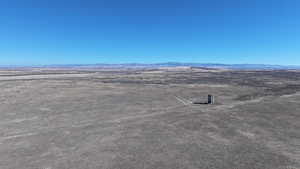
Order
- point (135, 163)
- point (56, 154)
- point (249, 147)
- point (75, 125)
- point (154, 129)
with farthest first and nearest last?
point (75, 125) → point (154, 129) → point (249, 147) → point (56, 154) → point (135, 163)

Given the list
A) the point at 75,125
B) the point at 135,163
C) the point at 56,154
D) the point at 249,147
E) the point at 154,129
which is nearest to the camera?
the point at 135,163

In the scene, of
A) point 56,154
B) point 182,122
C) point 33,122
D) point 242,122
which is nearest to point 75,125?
point 33,122

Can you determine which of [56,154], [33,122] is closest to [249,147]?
[56,154]

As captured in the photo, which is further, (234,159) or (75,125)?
(75,125)

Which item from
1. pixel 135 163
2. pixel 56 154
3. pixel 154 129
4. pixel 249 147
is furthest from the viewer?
pixel 154 129

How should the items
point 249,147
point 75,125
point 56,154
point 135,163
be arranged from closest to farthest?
1. point 135,163
2. point 56,154
3. point 249,147
4. point 75,125

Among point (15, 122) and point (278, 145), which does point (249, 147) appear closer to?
point (278, 145)

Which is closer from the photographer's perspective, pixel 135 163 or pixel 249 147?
pixel 135 163

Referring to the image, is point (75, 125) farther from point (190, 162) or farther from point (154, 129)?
point (190, 162)
